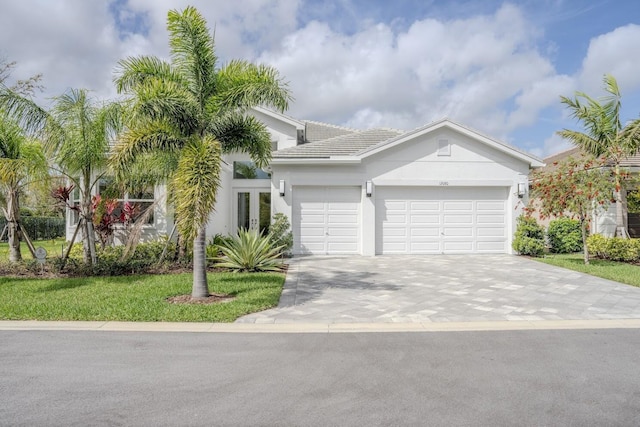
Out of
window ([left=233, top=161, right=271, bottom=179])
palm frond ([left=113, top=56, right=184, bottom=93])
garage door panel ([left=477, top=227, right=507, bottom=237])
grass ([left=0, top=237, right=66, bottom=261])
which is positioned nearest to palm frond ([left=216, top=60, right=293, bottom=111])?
palm frond ([left=113, top=56, right=184, bottom=93])

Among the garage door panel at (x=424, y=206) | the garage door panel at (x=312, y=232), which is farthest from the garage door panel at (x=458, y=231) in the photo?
the garage door panel at (x=312, y=232)

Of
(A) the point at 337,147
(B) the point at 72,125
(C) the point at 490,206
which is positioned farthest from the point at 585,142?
(B) the point at 72,125

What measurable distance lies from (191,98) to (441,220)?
10978 mm

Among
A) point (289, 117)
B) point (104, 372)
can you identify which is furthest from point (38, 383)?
point (289, 117)

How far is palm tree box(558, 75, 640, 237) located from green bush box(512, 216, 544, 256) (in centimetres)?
302

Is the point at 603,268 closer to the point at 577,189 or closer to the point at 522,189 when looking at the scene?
the point at 577,189

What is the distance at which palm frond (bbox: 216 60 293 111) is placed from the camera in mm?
8148

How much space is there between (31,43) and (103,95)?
465 inches

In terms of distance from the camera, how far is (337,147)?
635 inches

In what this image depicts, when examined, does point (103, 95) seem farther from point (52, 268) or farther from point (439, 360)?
point (439, 360)

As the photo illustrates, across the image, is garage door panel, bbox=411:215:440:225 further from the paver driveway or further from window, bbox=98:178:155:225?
window, bbox=98:178:155:225

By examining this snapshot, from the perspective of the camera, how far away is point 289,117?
56.5ft

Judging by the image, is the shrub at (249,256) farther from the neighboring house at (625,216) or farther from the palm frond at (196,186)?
the neighboring house at (625,216)

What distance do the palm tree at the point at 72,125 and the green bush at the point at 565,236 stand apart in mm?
16611
